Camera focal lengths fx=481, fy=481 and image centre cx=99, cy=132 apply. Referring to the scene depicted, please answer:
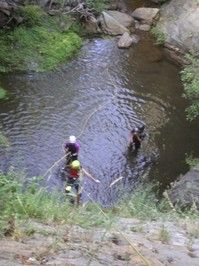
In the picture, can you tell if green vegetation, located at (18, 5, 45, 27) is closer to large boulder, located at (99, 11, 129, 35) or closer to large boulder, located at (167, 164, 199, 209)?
large boulder, located at (99, 11, 129, 35)

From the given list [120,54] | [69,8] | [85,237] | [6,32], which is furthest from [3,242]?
[69,8]

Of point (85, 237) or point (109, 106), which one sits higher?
point (85, 237)

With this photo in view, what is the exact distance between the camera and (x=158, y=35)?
88.9 ft

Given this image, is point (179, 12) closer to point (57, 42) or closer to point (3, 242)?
point (57, 42)

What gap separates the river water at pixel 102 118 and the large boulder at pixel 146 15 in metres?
4.13

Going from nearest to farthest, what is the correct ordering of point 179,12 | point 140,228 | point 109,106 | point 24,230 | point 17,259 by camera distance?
1. point 17,259
2. point 24,230
3. point 140,228
4. point 109,106
5. point 179,12

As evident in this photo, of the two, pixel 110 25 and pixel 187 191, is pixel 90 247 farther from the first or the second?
pixel 110 25

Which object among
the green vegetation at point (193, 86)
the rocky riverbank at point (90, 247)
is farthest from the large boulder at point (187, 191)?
the rocky riverbank at point (90, 247)

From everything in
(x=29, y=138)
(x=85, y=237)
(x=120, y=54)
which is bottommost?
(x=29, y=138)

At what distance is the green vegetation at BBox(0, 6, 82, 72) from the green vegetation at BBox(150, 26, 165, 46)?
181 inches

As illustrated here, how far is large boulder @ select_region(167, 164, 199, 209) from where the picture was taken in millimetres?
13109

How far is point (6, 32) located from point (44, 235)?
1882cm

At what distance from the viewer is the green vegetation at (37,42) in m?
22.0

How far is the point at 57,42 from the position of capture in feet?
79.1
